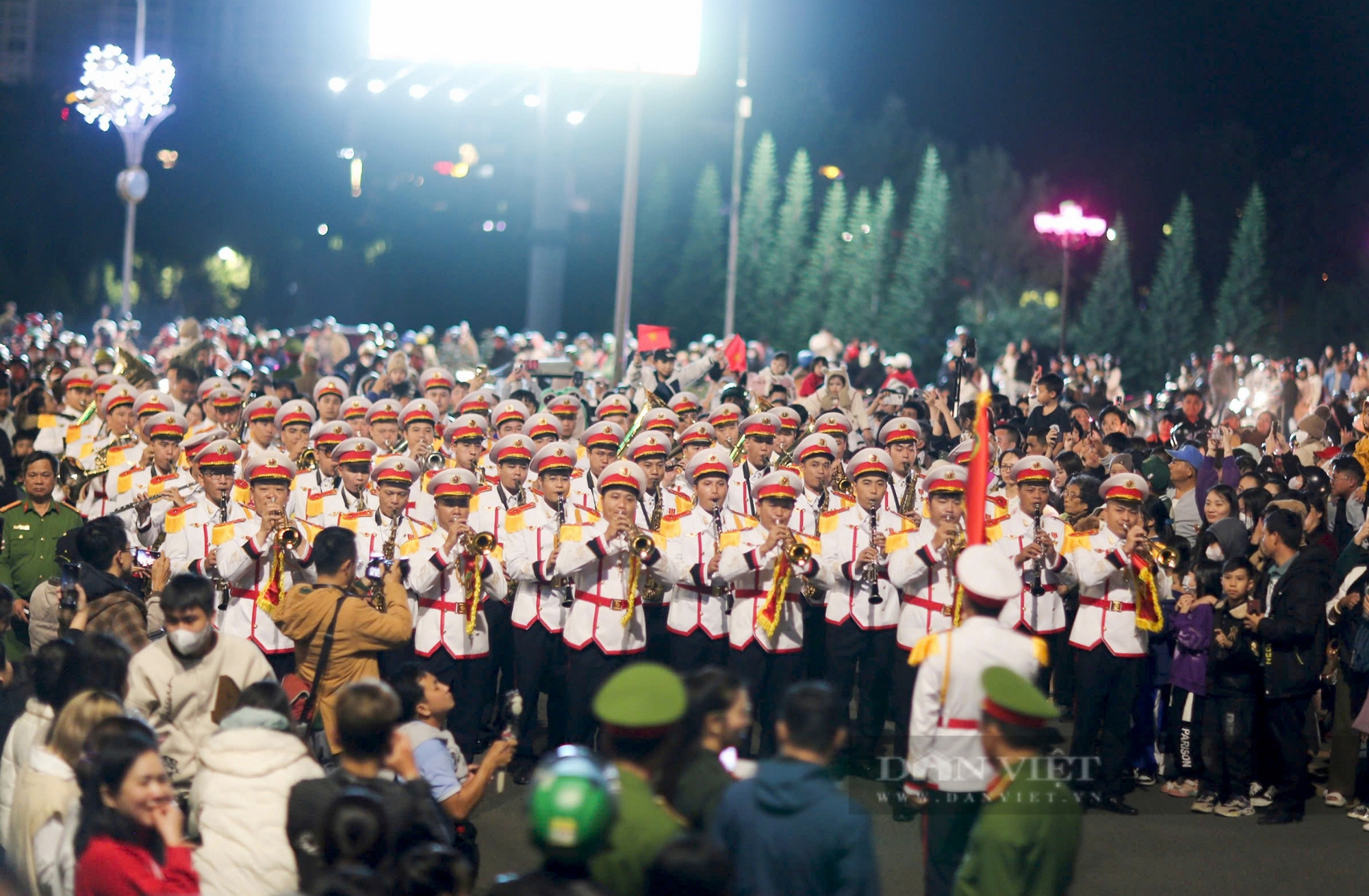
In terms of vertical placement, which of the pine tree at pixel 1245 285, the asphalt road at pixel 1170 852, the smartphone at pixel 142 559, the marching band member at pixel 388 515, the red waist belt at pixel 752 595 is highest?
the pine tree at pixel 1245 285

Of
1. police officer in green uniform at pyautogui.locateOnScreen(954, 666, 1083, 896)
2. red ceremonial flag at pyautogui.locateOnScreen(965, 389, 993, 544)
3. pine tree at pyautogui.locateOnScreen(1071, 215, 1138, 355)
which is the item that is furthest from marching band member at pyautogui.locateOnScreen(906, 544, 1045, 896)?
pine tree at pyautogui.locateOnScreen(1071, 215, 1138, 355)

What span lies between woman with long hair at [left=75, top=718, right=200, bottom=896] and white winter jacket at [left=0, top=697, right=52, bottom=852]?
2.96ft

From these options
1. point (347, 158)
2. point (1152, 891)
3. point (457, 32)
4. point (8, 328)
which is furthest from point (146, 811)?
point (347, 158)

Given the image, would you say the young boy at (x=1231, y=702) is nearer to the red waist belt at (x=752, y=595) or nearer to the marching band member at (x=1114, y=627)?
the marching band member at (x=1114, y=627)

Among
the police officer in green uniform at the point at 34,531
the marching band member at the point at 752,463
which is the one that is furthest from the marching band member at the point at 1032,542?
the police officer in green uniform at the point at 34,531

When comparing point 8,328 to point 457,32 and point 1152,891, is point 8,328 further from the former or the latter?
point 1152,891

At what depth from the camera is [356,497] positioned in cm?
1176

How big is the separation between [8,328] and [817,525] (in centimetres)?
Result: 3092

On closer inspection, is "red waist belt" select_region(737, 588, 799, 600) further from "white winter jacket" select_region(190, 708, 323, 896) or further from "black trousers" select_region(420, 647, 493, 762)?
"white winter jacket" select_region(190, 708, 323, 896)

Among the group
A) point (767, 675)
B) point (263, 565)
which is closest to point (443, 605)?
point (263, 565)

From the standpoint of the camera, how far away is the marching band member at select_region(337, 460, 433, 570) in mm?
11031

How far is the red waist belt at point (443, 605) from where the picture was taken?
419 inches

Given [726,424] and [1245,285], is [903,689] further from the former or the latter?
[1245,285]

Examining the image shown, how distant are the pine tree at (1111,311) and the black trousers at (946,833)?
176 ft
